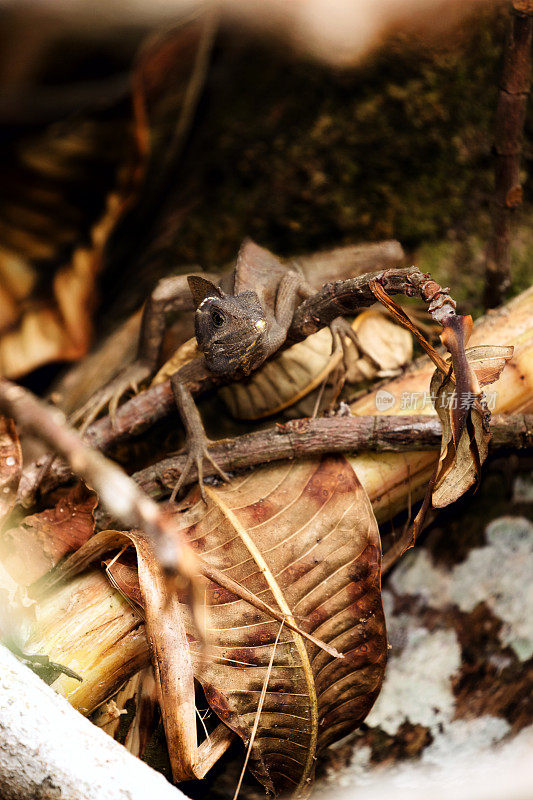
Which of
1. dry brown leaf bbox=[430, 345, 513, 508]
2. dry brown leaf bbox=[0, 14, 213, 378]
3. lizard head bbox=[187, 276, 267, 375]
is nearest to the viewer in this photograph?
dry brown leaf bbox=[430, 345, 513, 508]

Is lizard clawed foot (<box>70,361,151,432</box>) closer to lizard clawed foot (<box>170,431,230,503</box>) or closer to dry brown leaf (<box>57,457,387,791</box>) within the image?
lizard clawed foot (<box>170,431,230,503</box>)

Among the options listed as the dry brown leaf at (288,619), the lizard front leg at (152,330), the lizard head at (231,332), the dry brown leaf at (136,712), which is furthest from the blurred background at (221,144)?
the dry brown leaf at (136,712)

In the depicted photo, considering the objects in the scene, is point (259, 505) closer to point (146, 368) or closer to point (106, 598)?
point (106, 598)

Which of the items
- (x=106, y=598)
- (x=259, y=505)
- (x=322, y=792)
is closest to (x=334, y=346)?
(x=259, y=505)

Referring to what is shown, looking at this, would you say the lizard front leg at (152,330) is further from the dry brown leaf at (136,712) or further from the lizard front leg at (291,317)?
the dry brown leaf at (136,712)

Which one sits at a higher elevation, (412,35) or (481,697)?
(412,35)

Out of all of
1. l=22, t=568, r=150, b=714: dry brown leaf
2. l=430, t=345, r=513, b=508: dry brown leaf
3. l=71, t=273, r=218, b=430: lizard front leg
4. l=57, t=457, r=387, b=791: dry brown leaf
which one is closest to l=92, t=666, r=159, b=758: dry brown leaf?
l=22, t=568, r=150, b=714: dry brown leaf
